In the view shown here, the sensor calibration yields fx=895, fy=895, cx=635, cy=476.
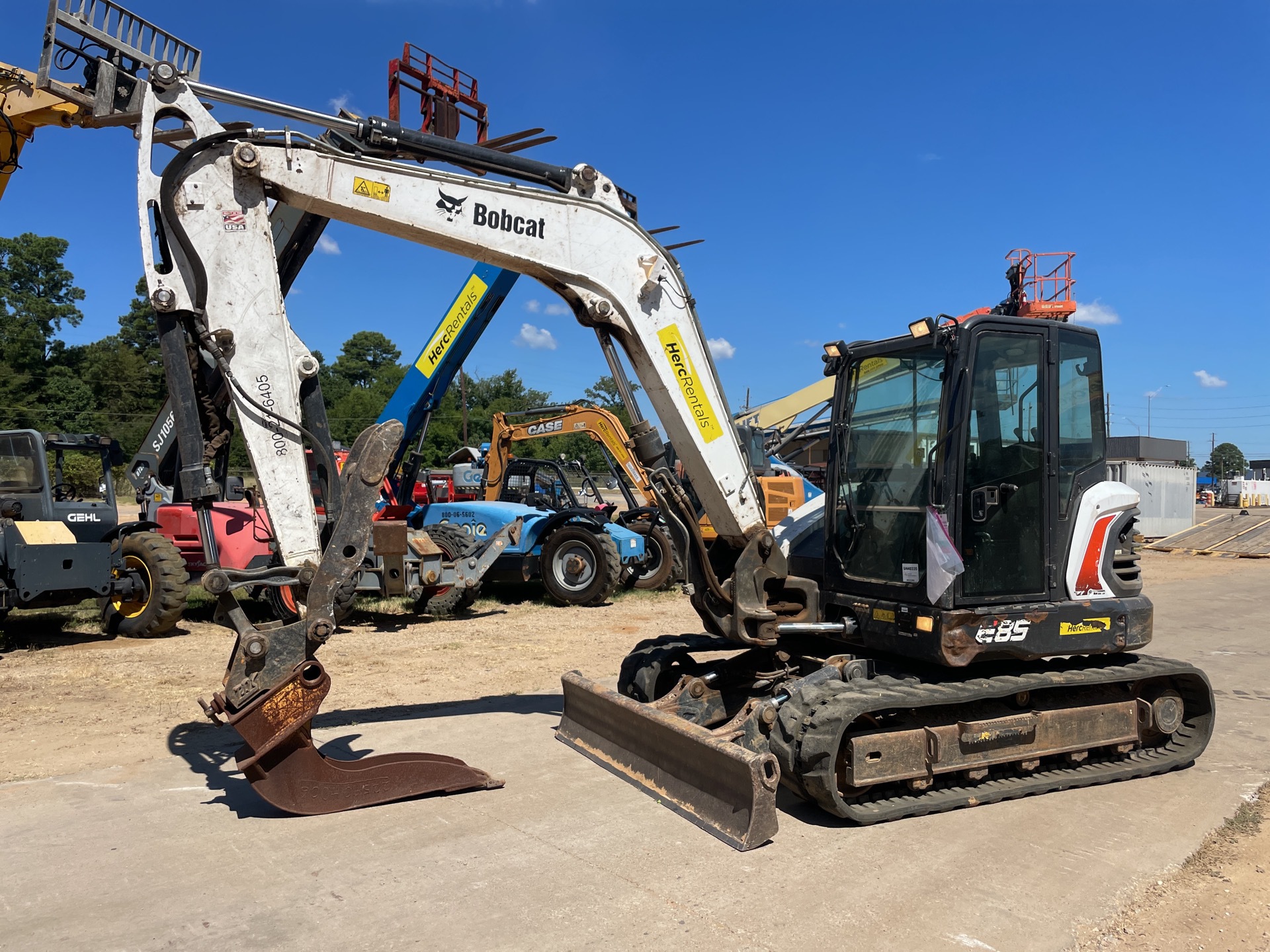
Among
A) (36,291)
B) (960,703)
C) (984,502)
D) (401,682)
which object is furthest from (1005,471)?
(36,291)

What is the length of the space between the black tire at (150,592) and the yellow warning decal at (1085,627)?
29.5 ft

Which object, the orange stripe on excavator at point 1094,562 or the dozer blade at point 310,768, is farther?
the orange stripe on excavator at point 1094,562

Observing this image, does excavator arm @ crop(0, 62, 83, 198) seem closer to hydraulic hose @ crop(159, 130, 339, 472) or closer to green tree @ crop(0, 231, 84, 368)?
hydraulic hose @ crop(159, 130, 339, 472)

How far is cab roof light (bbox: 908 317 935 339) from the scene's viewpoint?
17.5 ft

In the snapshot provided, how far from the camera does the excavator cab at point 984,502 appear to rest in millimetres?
5137

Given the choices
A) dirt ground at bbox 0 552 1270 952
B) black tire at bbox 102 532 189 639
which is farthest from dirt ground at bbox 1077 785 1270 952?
black tire at bbox 102 532 189 639

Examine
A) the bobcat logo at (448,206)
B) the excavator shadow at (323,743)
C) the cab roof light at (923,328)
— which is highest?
the bobcat logo at (448,206)

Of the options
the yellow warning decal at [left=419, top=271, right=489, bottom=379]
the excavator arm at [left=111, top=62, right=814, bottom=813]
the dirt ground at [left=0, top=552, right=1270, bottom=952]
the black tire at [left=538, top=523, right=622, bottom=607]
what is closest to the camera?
the dirt ground at [left=0, top=552, right=1270, bottom=952]

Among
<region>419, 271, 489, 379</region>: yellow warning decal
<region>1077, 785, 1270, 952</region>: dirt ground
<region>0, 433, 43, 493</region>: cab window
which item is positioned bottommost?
<region>1077, 785, 1270, 952</region>: dirt ground

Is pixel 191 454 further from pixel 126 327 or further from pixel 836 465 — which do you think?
pixel 126 327

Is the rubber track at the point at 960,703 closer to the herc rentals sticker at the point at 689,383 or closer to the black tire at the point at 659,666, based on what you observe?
the black tire at the point at 659,666

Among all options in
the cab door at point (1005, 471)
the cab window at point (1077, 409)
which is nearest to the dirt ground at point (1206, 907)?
the cab door at point (1005, 471)

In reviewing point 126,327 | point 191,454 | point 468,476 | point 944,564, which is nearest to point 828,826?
point 944,564

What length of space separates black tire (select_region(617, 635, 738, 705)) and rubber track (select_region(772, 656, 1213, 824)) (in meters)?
1.22
